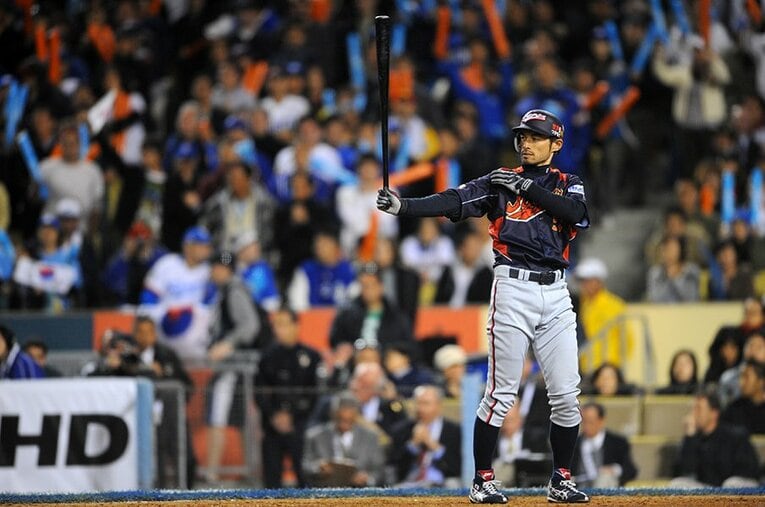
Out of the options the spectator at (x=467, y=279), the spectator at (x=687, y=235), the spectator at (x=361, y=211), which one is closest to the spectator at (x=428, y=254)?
the spectator at (x=467, y=279)

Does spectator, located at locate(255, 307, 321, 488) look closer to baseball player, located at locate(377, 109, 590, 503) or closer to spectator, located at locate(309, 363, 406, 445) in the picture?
spectator, located at locate(309, 363, 406, 445)

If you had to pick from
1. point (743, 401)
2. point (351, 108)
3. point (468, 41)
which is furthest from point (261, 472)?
point (468, 41)

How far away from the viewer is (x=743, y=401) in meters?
12.4

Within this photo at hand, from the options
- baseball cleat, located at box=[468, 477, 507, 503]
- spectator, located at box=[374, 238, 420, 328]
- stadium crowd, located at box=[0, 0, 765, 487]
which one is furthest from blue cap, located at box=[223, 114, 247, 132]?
baseball cleat, located at box=[468, 477, 507, 503]

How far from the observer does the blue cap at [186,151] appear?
55.3 ft

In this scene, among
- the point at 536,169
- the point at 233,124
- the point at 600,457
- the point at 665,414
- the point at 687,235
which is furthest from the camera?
the point at 233,124

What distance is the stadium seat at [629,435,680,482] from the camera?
477 inches

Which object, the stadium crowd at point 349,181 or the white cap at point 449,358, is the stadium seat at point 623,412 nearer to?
the stadium crowd at point 349,181

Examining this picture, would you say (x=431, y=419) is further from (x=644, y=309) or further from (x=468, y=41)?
(x=468, y=41)

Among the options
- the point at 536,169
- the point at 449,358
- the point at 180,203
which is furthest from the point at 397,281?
the point at 536,169

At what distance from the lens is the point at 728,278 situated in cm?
1545

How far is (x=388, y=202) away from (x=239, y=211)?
7.97 metres

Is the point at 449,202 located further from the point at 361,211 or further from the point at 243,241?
the point at 361,211

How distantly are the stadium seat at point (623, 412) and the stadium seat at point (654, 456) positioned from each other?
0.24 metres
